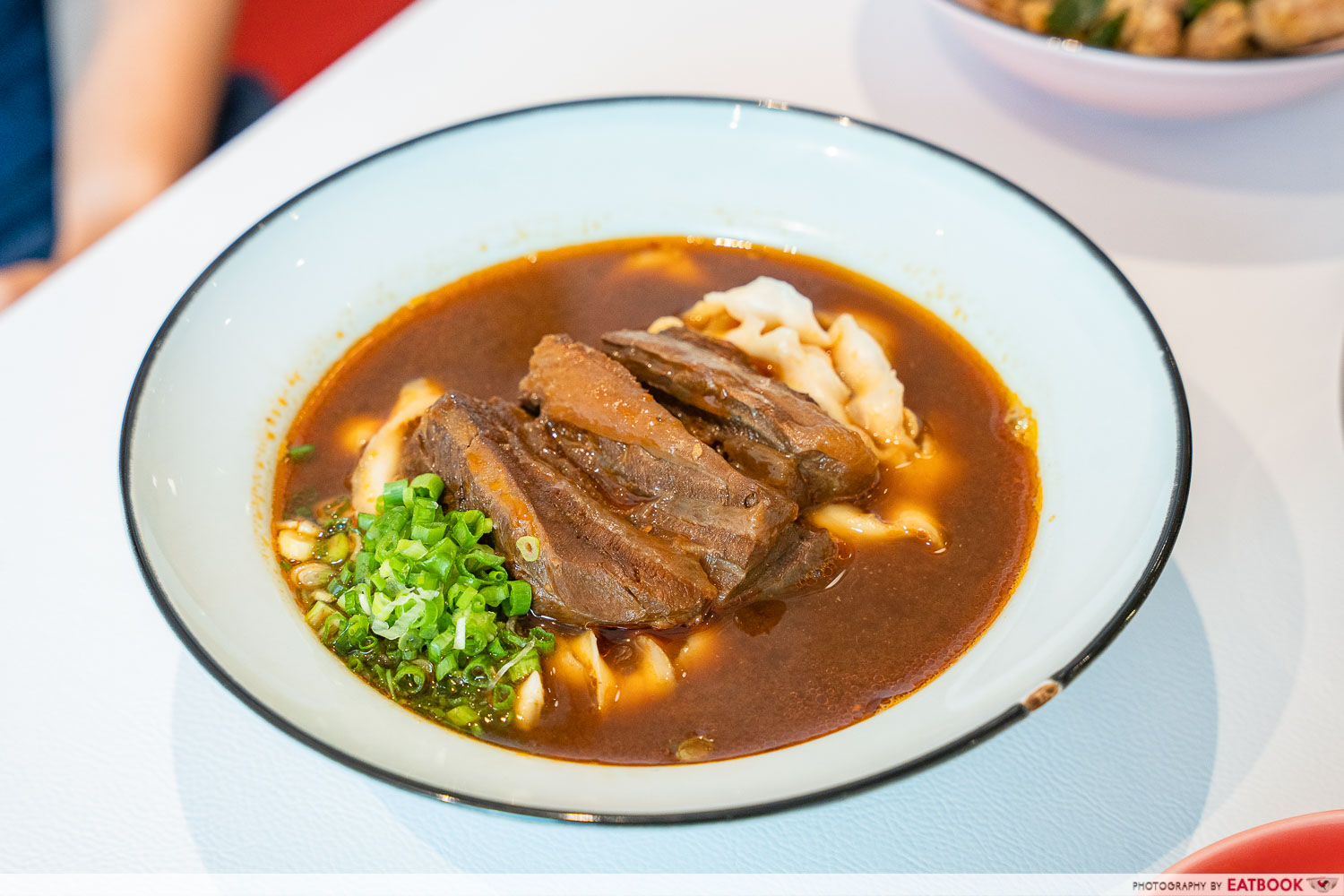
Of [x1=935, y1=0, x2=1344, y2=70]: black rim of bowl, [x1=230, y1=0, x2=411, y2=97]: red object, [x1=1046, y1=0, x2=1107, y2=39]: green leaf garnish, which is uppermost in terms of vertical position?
[x1=230, y1=0, x2=411, y2=97]: red object

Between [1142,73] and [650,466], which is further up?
[1142,73]

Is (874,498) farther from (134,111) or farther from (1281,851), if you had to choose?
(134,111)

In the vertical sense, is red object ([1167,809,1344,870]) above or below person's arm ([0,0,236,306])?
below

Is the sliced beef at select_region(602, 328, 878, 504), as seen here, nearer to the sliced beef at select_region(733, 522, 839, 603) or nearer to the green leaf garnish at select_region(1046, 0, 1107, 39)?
the sliced beef at select_region(733, 522, 839, 603)

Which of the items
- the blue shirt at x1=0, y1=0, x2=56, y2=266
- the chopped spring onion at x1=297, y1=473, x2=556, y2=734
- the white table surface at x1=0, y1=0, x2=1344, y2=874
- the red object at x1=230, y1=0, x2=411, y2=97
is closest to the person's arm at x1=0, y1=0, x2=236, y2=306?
the blue shirt at x1=0, y1=0, x2=56, y2=266

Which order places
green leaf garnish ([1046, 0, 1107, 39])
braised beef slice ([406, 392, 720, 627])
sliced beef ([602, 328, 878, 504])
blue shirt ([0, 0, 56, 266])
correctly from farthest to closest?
blue shirt ([0, 0, 56, 266])
green leaf garnish ([1046, 0, 1107, 39])
sliced beef ([602, 328, 878, 504])
braised beef slice ([406, 392, 720, 627])

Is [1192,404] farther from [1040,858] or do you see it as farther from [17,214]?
[17,214]

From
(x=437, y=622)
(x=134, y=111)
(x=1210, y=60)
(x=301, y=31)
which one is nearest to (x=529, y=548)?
(x=437, y=622)
